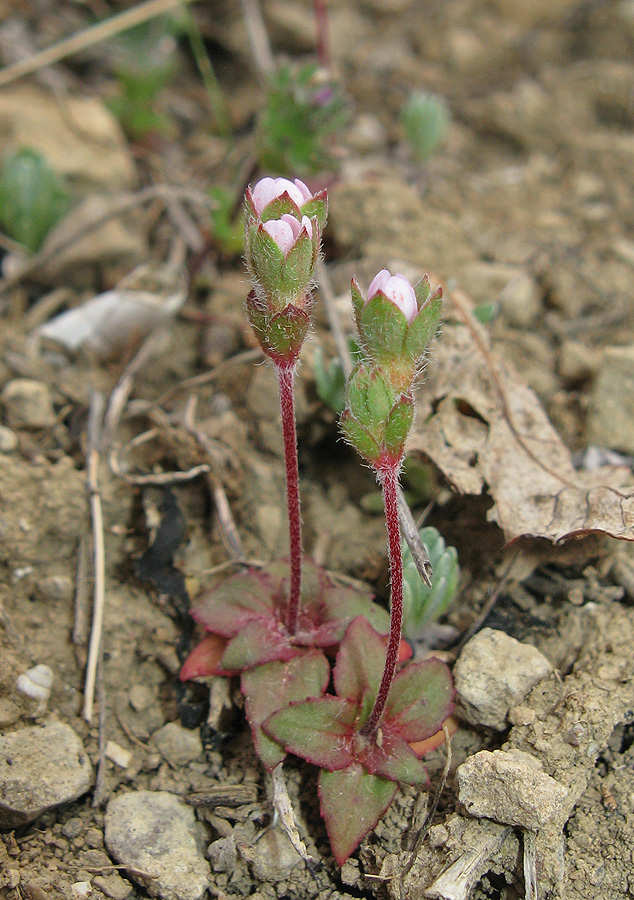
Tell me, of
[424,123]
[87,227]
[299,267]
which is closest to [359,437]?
[299,267]

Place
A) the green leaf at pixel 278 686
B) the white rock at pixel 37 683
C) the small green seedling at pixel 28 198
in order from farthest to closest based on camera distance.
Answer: the small green seedling at pixel 28 198 → the white rock at pixel 37 683 → the green leaf at pixel 278 686

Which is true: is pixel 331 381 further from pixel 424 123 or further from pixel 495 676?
pixel 424 123

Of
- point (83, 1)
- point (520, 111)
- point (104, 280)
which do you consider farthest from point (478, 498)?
point (83, 1)

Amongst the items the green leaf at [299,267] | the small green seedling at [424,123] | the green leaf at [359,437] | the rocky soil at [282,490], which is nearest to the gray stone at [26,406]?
the rocky soil at [282,490]

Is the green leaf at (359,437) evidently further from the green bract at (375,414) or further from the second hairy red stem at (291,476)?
the second hairy red stem at (291,476)

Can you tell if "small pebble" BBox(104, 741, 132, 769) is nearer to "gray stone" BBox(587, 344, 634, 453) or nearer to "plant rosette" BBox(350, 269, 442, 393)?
"plant rosette" BBox(350, 269, 442, 393)

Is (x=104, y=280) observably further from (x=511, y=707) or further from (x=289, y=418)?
(x=511, y=707)

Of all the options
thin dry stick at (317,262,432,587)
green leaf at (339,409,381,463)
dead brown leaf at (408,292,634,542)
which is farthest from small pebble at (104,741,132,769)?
dead brown leaf at (408,292,634,542)
